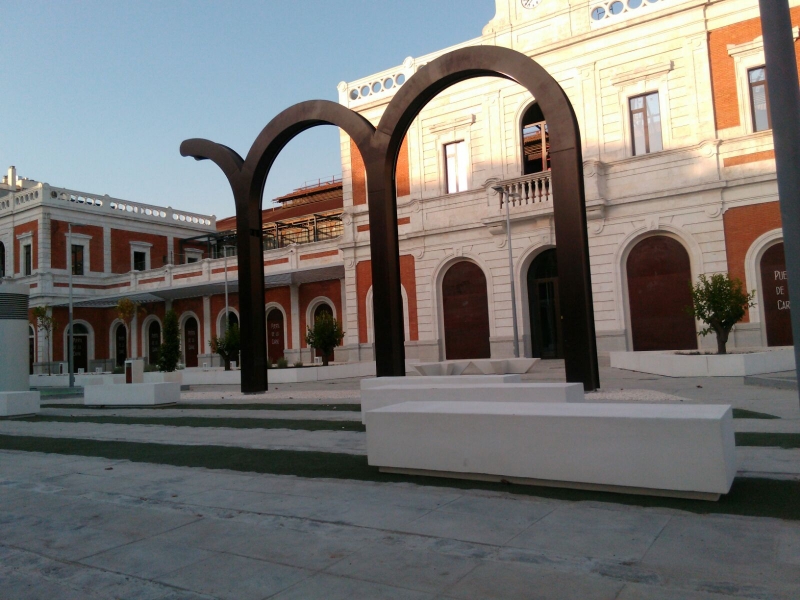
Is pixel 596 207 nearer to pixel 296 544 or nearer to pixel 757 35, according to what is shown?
pixel 757 35

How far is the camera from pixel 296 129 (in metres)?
15.9

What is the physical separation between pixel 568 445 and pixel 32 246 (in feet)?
152

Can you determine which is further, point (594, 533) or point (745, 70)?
point (745, 70)

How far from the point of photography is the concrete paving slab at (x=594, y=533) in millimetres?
3646

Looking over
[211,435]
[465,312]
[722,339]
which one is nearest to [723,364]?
[722,339]

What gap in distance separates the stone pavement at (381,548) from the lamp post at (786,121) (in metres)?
2.05

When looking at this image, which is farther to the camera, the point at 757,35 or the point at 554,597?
the point at 757,35

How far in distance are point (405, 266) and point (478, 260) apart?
3.52m

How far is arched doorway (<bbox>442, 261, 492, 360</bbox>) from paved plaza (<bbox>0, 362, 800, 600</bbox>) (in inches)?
770

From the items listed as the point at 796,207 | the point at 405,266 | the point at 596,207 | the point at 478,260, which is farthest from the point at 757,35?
the point at 796,207

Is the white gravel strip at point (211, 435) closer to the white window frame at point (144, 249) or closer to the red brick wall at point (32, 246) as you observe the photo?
the red brick wall at point (32, 246)

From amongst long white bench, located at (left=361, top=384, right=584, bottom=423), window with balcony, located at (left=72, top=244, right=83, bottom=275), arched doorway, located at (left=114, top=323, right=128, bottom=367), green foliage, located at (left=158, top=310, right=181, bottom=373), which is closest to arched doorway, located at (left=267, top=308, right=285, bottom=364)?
green foliage, located at (left=158, top=310, right=181, bottom=373)

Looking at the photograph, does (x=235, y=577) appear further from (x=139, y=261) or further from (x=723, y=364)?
(x=139, y=261)

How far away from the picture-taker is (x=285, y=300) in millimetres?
36625
